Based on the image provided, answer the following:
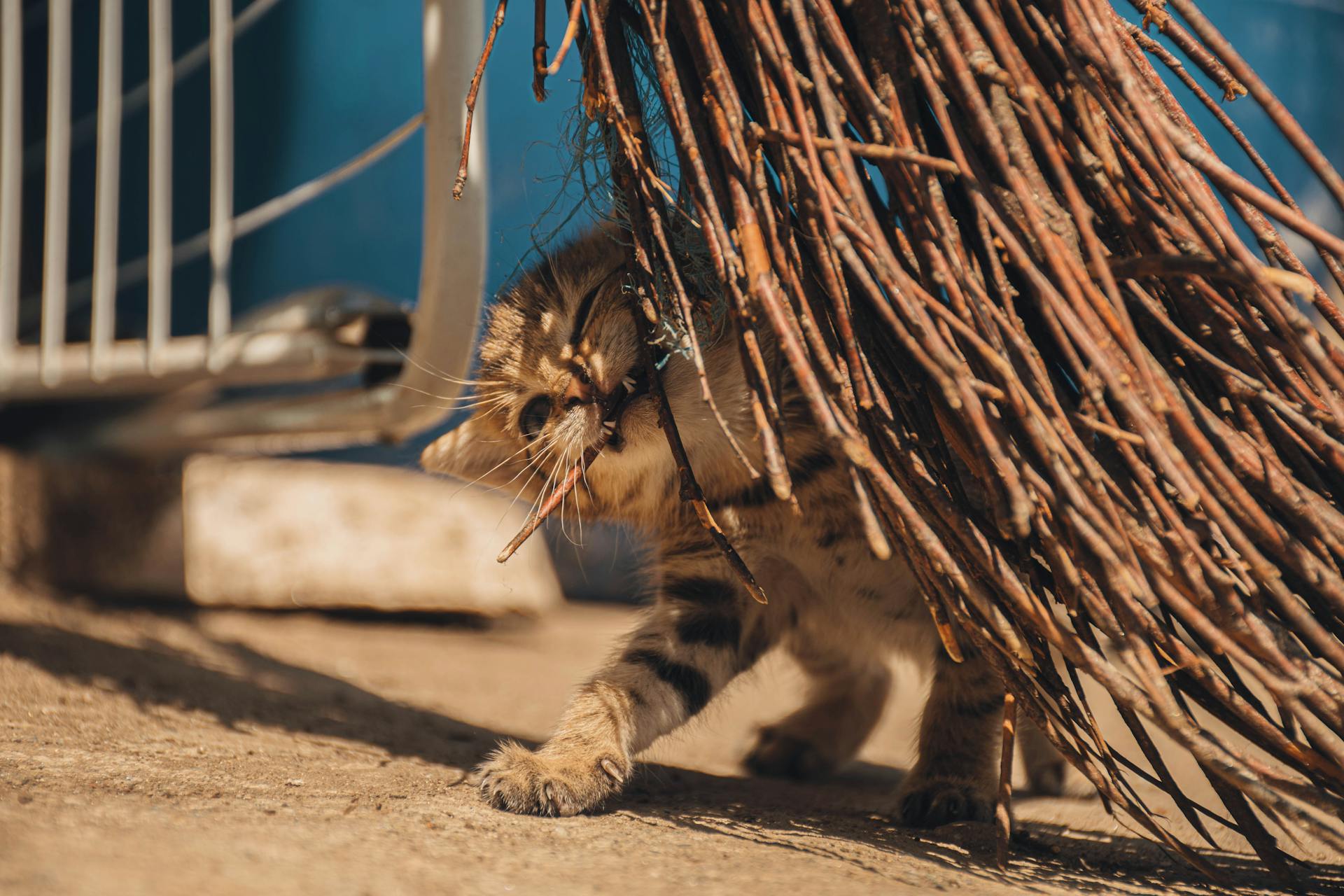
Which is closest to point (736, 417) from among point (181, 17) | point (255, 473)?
point (255, 473)

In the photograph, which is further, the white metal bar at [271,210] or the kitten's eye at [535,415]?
the white metal bar at [271,210]

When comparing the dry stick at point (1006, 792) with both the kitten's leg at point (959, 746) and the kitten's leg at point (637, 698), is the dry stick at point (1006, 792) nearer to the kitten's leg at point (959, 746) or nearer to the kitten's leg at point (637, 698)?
the kitten's leg at point (959, 746)

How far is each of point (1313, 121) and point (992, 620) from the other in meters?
3.35

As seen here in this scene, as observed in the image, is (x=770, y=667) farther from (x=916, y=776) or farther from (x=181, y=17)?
(x=181, y=17)

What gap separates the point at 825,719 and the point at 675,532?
0.60 m

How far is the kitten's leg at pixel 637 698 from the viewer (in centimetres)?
129

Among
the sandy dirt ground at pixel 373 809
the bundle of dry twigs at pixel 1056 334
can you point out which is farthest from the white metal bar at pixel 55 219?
the bundle of dry twigs at pixel 1056 334

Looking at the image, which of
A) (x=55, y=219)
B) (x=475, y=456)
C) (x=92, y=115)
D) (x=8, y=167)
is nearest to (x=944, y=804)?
(x=475, y=456)

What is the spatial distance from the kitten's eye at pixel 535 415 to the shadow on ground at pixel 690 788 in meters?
0.48

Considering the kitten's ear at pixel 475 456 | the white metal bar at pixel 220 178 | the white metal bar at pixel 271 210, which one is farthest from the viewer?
the white metal bar at pixel 220 178

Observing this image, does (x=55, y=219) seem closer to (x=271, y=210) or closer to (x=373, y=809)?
(x=271, y=210)

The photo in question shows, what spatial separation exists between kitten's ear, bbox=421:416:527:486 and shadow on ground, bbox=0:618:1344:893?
0.42 metres

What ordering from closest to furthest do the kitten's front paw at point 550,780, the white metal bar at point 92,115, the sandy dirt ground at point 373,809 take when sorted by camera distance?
the sandy dirt ground at point 373,809
the kitten's front paw at point 550,780
the white metal bar at point 92,115

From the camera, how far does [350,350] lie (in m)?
2.01
